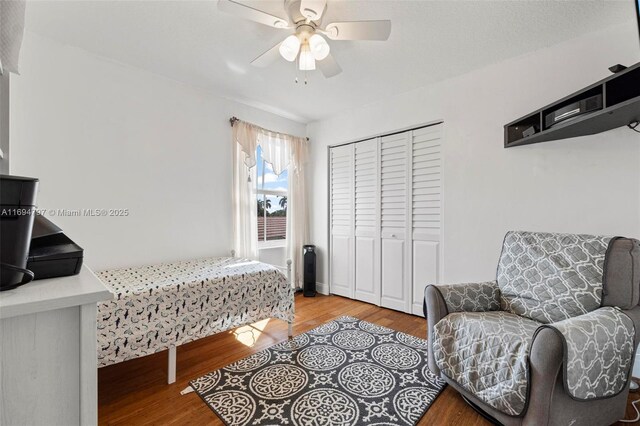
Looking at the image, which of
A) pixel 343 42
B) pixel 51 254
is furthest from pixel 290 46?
pixel 51 254

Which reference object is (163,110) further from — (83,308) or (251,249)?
(83,308)

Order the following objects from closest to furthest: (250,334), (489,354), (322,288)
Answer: (489,354) < (250,334) < (322,288)

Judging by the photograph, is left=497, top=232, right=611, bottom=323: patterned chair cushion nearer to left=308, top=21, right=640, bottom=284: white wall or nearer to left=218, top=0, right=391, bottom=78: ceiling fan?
left=308, top=21, right=640, bottom=284: white wall

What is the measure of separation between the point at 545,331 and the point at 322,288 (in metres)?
2.86

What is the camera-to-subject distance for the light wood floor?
1549 millimetres

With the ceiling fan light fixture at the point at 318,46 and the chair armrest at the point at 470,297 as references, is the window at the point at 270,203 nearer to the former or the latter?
the ceiling fan light fixture at the point at 318,46

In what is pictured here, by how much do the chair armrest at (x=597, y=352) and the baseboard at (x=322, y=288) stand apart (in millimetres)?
2765

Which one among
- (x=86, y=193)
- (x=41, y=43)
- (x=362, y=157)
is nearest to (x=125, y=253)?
(x=86, y=193)

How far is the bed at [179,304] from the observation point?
66.4 inches

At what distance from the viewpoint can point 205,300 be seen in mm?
2045

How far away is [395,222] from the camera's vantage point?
3.19 m

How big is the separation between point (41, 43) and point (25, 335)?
263 cm

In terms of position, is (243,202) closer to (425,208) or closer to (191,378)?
(191,378)

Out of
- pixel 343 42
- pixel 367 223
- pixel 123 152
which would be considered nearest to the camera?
pixel 343 42
